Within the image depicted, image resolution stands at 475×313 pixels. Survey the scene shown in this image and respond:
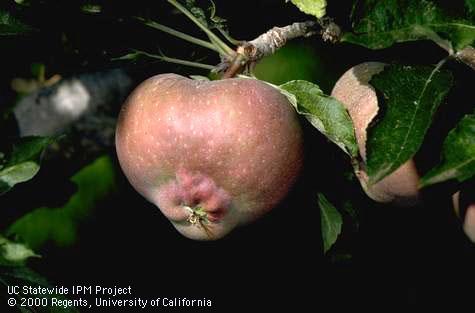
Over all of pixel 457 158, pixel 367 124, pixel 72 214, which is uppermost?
pixel 72 214

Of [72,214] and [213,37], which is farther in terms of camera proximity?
[72,214]

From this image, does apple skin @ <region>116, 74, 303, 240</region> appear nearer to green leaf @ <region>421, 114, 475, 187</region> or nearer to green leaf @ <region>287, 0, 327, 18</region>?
green leaf @ <region>287, 0, 327, 18</region>

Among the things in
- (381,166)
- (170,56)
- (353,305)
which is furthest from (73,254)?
(381,166)

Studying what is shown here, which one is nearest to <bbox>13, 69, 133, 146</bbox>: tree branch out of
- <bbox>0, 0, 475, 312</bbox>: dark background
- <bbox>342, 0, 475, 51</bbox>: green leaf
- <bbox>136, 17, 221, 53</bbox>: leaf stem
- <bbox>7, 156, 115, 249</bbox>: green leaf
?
<bbox>0, 0, 475, 312</bbox>: dark background

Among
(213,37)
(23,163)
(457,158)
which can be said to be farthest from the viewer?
(23,163)

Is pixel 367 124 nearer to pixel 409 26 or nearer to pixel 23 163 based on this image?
pixel 409 26

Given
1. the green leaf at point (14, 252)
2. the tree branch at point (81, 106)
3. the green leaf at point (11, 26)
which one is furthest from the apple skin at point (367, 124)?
the tree branch at point (81, 106)

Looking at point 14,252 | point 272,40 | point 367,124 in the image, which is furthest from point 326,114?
point 14,252
